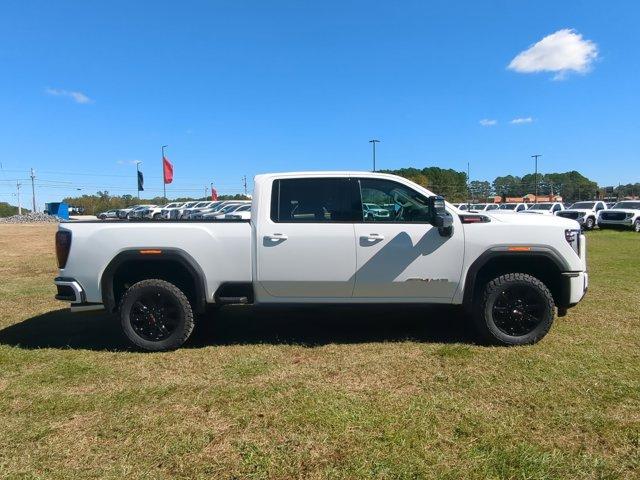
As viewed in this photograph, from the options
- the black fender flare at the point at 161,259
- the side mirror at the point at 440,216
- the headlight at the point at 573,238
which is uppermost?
the side mirror at the point at 440,216

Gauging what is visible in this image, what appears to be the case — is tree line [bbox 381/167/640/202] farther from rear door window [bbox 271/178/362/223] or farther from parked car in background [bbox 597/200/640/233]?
rear door window [bbox 271/178/362/223]

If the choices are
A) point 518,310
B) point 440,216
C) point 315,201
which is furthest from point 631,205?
point 315,201

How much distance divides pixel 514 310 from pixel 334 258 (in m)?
1.91

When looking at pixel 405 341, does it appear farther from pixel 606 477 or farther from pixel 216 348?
pixel 606 477

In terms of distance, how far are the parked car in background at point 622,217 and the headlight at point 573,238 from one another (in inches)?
911

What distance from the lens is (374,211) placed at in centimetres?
507

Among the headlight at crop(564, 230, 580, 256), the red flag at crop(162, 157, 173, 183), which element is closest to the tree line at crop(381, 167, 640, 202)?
the red flag at crop(162, 157, 173, 183)

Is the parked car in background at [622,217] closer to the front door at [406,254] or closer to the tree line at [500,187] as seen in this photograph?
the front door at [406,254]

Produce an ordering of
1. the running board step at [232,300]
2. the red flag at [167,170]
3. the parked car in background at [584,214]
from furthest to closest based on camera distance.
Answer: the red flag at [167,170], the parked car in background at [584,214], the running board step at [232,300]

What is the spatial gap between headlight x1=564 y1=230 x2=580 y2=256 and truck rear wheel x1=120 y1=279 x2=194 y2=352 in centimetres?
389

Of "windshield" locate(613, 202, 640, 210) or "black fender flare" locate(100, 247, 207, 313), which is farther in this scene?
"windshield" locate(613, 202, 640, 210)

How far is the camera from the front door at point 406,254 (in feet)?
16.2

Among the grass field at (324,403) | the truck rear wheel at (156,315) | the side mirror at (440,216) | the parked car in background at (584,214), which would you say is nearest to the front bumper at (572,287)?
the grass field at (324,403)

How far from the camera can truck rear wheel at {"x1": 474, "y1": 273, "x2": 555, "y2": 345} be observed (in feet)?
16.4
